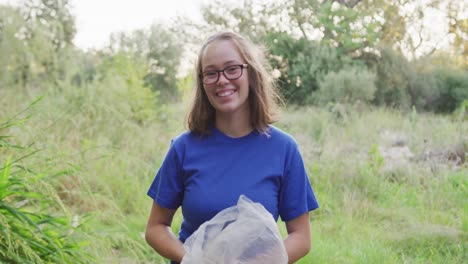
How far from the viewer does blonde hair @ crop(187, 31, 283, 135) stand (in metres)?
1.77

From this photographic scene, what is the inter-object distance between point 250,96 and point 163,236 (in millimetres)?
565

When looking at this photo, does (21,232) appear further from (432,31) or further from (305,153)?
(432,31)

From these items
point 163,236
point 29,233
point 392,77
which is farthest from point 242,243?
point 392,77

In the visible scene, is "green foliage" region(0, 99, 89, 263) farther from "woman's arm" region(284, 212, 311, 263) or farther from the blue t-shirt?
"woman's arm" region(284, 212, 311, 263)

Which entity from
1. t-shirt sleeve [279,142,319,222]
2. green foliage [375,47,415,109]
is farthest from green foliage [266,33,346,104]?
A: t-shirt sleeve [279,142,319,222]

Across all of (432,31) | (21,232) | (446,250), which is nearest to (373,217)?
(446,250)

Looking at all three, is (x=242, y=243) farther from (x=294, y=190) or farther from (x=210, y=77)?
(x=210, y=77)

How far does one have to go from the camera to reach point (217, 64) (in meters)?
1.72

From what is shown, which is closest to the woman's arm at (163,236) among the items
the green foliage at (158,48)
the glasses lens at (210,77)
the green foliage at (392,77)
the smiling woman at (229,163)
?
the smiling woman at (229,163)

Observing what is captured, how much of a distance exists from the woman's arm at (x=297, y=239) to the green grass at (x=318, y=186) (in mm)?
1184

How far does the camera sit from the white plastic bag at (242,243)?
4.72ft

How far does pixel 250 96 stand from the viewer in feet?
6.10

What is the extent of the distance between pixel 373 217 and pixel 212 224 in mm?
3479

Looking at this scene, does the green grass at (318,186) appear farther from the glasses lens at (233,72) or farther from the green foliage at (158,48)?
the green foliage at (158,48)
